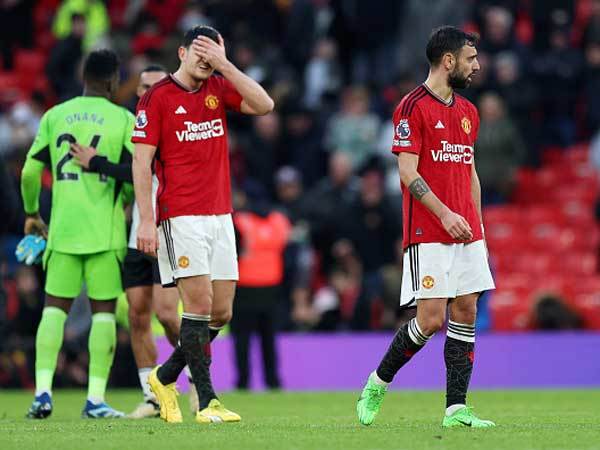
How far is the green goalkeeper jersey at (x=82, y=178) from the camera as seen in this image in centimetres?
1066

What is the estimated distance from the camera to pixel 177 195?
953 centimetres

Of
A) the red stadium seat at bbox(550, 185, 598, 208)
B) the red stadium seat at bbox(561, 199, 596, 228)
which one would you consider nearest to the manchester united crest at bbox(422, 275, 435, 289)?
the red stadium seat at bbox(561, 199, 596, 228)

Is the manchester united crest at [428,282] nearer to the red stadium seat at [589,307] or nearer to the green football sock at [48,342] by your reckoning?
the green football sock at [48,342]

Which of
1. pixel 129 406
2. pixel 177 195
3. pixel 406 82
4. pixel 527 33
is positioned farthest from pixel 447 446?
pixel 527 33

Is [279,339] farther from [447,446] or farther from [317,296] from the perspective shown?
[447,446]

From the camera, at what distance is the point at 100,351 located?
1071 cm

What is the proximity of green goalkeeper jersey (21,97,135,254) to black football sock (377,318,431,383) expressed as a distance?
8.30 ft

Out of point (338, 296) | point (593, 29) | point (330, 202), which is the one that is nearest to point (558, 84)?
point (593, 29)

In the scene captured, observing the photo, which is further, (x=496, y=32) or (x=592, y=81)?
(x=592, y=81)

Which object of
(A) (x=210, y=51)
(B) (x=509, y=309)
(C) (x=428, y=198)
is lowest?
(B) (x=509, y=309)

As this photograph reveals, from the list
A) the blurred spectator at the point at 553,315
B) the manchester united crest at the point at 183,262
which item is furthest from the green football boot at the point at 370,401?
the blurred spectator at the point at 553,315

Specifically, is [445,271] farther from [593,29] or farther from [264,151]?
[593,29]

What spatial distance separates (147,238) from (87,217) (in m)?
1.48

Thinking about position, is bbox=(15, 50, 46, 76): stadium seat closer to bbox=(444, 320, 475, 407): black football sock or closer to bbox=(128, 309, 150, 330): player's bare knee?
bbox=(128, 309, 150, 330): player's bare knee
